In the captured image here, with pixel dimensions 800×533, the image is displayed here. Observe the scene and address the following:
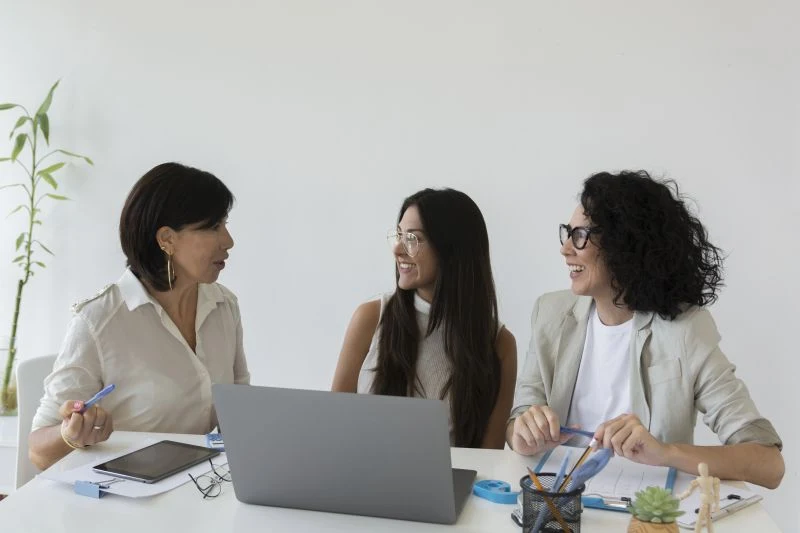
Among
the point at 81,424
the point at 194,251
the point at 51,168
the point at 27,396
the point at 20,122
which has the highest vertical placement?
the point at 20,122

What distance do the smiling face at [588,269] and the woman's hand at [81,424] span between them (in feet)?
3.85

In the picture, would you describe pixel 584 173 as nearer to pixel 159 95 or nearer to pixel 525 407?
pixel 525 407

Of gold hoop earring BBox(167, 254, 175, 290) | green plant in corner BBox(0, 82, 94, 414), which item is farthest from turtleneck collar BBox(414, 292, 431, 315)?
green plant in corner BBox(0, 82, 94, 414)

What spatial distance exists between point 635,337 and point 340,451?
90cm

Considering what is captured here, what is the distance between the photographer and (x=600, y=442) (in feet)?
5.22

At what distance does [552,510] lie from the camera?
1.27m

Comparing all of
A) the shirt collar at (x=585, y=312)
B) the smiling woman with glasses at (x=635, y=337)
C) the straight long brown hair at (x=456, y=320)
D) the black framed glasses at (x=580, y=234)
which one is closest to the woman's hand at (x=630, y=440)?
the smiling woman with glasses at (x=635, y=337)

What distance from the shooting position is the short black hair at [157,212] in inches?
82.7

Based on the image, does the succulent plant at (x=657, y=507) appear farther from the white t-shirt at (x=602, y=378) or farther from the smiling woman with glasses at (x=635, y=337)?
the white t-shirt at (x=602, y=378)

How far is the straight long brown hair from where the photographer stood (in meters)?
2.24

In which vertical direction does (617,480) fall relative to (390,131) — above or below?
below

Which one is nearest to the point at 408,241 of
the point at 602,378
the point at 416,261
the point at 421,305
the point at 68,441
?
the point at 416,261

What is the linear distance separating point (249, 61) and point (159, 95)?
1.42 ft

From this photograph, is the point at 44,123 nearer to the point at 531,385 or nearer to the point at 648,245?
the point at 531,385
